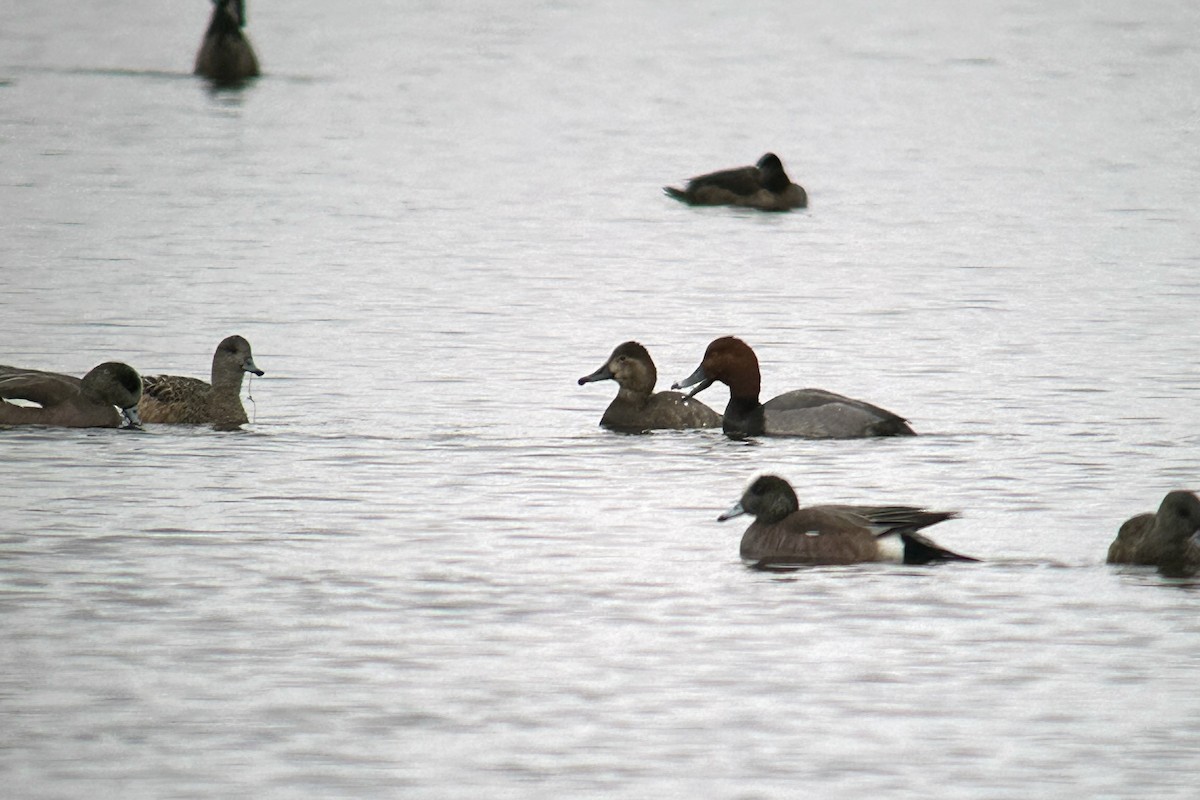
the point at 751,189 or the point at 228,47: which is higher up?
the point at 228,47

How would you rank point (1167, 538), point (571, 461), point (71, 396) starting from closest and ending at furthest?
point (1167, 538)
point (571, 461)
point (71, 396)

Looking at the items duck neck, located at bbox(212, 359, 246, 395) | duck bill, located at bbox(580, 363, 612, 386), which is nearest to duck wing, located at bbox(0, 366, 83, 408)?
duck neck, located at bbox(212, 359, 246, 395)

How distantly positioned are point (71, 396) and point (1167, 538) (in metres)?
6.92

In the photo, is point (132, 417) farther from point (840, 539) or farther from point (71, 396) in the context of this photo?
point (840, 539)

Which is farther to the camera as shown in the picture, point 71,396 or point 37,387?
point 71,396

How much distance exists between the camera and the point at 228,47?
36125 millimetres

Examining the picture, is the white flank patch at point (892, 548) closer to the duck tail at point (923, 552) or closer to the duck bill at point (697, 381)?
the duck tail at point (923, 552)

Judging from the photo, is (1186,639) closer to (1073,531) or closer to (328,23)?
(1073,531)

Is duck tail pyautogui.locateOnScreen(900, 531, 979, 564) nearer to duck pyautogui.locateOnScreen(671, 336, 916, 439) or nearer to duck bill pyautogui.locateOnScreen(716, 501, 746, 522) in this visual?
duck bill pyautogui.locateOnScreen(716, 501, 746, 522)

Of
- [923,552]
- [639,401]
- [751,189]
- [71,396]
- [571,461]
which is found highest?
[751,189]

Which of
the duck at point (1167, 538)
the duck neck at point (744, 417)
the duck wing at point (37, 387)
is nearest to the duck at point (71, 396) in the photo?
the duck wing at point (37, 387)

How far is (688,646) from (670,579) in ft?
3.81

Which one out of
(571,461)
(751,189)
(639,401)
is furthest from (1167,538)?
(751,189)

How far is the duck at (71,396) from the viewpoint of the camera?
1393 centimetres
